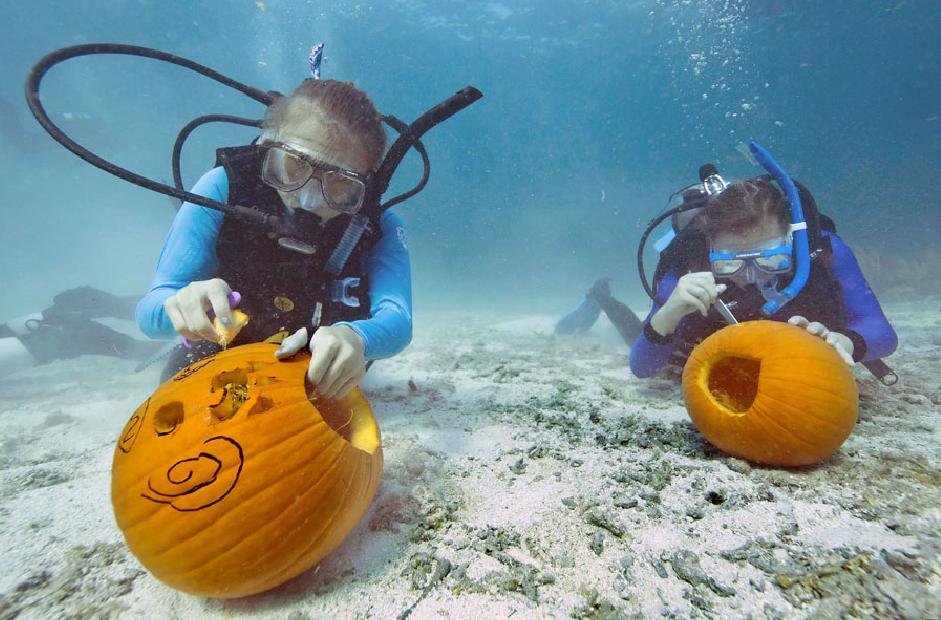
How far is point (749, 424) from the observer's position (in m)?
1.93

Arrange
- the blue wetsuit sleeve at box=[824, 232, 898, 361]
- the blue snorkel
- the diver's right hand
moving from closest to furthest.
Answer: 1. the diver's right hand
2. the blue snorkel
3. the blue wetsuit sleeve at box=[824, 232, 898, 361]

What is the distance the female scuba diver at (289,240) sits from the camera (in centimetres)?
258

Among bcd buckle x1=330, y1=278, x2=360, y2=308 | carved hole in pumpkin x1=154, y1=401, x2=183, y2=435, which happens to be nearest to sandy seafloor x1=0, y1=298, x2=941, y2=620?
carved hole in pumpkin x1=154, y1=401, x2=183, y2=435

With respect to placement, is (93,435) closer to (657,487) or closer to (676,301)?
(657,487)

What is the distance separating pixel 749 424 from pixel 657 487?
61 cm

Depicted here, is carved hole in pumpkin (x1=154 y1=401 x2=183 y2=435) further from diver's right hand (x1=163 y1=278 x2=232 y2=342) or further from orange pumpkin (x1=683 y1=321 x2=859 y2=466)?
orange pumpkin (x1=683 y1=321 x2=859 y2=466)

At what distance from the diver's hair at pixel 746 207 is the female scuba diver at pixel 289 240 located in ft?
9.20

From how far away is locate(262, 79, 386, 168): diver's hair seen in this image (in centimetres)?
261

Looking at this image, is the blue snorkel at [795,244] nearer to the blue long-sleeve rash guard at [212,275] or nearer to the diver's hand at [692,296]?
the diver's hand at [692,296]

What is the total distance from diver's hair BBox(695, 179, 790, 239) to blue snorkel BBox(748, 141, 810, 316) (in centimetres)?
9

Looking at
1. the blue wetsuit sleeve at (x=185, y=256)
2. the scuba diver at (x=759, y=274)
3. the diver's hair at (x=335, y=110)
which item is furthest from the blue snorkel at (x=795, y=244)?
the blue wetsuit sleeve at (x=185, y=256)

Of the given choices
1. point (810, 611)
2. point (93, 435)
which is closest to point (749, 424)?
point (810, 611)

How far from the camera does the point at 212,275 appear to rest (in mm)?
2912

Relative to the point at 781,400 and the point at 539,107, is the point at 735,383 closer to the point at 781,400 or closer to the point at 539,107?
the point at 781,400
